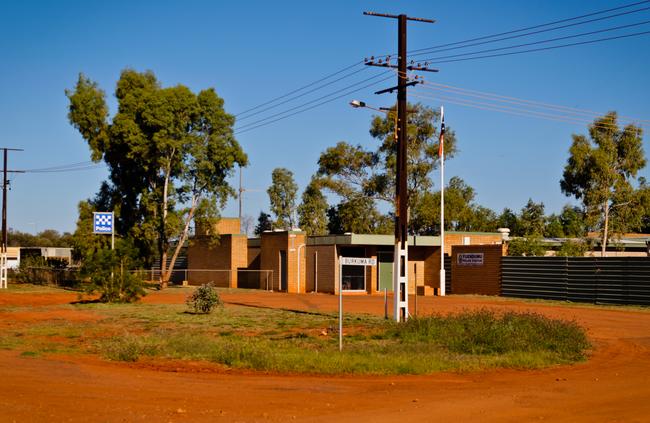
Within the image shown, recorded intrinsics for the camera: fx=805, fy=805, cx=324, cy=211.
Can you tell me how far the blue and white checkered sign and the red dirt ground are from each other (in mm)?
27401

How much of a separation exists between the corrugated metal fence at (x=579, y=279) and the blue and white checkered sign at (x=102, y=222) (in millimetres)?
22004

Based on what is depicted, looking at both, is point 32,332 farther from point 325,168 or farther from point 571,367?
point 325,168

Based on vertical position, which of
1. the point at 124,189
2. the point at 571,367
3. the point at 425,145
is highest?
the point at 425,145

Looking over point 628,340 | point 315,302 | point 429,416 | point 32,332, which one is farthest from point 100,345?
point 315,302

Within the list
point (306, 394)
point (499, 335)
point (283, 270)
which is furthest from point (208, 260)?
point (306, 394)

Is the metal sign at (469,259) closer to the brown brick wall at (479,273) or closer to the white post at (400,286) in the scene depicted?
the brown brick wall at (479,273)

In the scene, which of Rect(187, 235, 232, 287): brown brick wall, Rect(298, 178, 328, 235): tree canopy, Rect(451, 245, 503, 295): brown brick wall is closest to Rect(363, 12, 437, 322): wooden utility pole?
Rect(451, 245, 503, 295): brown brick wall

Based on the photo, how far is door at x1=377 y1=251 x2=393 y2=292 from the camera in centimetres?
4962

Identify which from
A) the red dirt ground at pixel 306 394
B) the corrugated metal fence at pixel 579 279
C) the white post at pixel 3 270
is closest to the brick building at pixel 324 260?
the corrugated metal fence at pixel 579 279

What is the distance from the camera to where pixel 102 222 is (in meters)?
45.0

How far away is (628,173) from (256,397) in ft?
165

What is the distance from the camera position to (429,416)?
428 inches

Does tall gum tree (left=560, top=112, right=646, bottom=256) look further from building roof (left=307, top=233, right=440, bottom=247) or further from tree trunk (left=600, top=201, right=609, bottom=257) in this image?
building roof (left=307, top=233, right=440, bottom=247)

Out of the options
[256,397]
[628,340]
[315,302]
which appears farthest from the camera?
[315,302]
